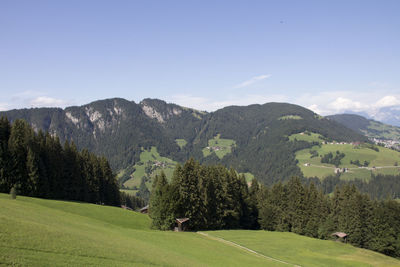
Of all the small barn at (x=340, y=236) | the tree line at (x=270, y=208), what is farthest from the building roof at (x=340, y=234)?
the tree line at (x=270, y=208)

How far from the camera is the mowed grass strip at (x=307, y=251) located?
49078mm

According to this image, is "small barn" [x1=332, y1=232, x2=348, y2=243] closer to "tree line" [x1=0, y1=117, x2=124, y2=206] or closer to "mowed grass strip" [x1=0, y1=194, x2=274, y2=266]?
"mowed grass strip" [x1=0, y1=194, x2=274, y2=266]

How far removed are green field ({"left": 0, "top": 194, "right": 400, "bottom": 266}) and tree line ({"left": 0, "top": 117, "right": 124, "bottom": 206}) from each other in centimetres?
1118

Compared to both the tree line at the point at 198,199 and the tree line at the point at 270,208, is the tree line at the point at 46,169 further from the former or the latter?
the tree line at the point at 198,199

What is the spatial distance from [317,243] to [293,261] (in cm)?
2089

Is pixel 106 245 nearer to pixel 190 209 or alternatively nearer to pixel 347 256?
pixel 190 209

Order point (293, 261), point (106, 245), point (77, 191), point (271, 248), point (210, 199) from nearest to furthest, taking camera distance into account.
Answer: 1. point (106, 245)
2. point (293, 261)
3. point (271, 248)
4. point (210, 199)
5. point (77, 191)

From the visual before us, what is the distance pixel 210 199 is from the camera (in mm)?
71875

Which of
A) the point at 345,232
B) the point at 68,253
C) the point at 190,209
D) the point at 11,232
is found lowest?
the point at 345,232

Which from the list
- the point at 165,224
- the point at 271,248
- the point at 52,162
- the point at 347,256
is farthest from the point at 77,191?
the point at 347,256

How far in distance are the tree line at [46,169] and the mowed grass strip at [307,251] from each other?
41.6 m

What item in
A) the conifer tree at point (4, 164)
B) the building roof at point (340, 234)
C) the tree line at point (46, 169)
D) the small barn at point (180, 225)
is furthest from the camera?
the building roof at point (340, 234)

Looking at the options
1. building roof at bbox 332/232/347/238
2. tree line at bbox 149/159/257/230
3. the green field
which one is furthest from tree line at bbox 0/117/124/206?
building roof at bbox 332/232/347/238

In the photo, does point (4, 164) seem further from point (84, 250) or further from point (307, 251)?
point (307, 251)
